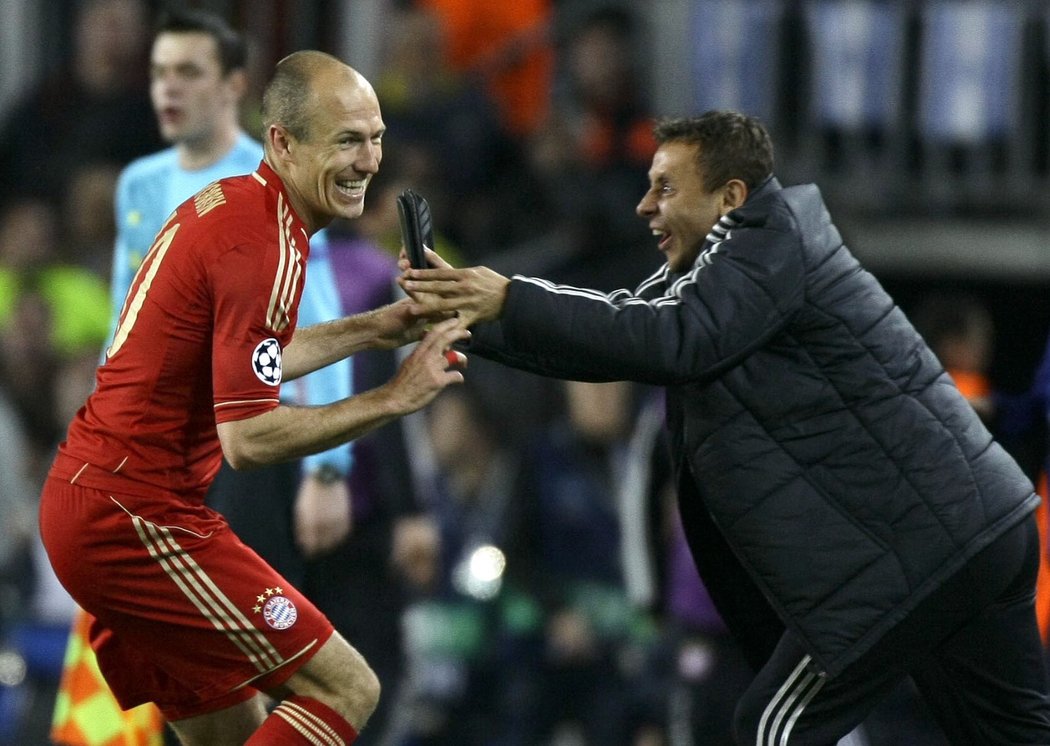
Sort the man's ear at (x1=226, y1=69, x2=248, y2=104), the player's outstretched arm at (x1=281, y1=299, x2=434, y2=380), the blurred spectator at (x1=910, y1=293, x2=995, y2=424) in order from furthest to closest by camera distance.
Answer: the blurred spectator at (x1=910, y1=293, x2=995, y2=424), the man's ear at (x1=226, y1=69, x2=248, y2=104), the player's outstretched arm at (x1=281, y1=299, x2=434, y2=380)

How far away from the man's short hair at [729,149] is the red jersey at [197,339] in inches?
40.1

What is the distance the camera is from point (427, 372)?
4.60m

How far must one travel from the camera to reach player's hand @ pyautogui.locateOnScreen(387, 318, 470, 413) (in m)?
4.57

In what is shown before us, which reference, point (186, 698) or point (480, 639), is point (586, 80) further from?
point (186, 698)

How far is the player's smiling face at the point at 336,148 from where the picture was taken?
15.5 feet

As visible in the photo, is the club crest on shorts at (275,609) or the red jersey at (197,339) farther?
the club crest on shorts at (275,609)

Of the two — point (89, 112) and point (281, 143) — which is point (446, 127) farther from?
point (281, 143)

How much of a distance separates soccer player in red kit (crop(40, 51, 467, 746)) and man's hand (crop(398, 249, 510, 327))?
64mm

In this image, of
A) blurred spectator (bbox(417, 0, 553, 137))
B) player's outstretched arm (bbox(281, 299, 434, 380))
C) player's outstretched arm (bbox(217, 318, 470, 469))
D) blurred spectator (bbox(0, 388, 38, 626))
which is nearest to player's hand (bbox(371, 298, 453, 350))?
player's outstretched arm (bbox(281, 299, 434, 380))

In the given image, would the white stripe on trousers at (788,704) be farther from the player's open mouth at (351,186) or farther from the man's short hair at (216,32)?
the man's short hair at (216,32)

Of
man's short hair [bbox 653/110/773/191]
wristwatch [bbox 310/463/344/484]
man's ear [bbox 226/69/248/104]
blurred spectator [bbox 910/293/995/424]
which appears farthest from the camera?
blurred spectator [bbox 910/293/995/424]

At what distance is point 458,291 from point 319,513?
1514mm

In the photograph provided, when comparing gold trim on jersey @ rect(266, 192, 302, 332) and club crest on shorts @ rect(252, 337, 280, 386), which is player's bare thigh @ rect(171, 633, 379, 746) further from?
gold trim on jersey @ rect(266, 192, 302, 332)

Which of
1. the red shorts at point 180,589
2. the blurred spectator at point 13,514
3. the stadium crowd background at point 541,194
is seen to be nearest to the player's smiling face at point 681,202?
the red shorts at point 180,589
